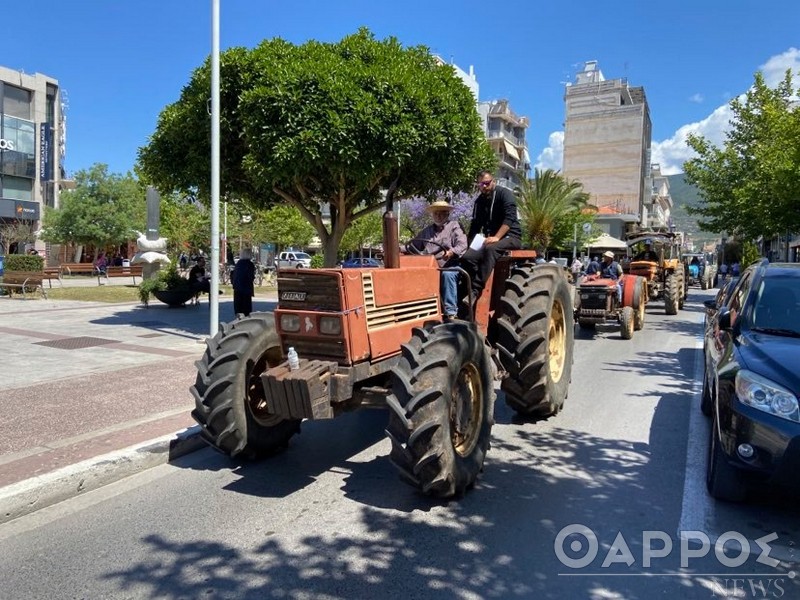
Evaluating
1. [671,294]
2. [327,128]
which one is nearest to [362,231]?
[671,294]

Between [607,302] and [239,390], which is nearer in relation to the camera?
[239,390]

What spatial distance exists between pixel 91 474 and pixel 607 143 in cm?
7052

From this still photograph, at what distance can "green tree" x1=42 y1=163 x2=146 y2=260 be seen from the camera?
34.4 meters

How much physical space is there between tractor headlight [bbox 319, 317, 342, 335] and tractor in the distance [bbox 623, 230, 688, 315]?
49.5ft

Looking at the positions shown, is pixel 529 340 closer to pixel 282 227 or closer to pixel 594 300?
pixel 594 300

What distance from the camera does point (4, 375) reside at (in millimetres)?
7664

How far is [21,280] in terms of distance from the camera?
18.4m

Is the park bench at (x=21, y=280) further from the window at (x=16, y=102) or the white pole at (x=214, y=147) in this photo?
the window at (x=16, y=102)

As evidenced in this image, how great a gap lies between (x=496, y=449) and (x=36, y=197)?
46.0 meters

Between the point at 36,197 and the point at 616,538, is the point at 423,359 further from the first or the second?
the point at 36,197

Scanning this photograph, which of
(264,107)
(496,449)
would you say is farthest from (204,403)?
(264,107)

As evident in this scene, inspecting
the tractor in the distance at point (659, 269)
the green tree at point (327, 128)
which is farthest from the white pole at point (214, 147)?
the tractor in the distance at point (659, 269)

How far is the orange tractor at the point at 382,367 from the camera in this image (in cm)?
388

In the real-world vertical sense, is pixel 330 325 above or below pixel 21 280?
above
